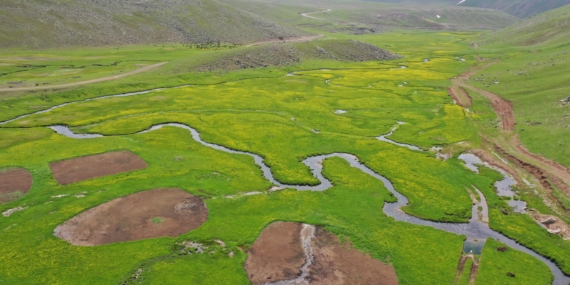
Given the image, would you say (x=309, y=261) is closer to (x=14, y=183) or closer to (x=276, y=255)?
(x=276, y=255)

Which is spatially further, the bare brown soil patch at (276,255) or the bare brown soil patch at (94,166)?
the bare brown soil patch at (94,166)

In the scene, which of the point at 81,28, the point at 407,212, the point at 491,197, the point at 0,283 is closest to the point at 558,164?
the point at 491,197

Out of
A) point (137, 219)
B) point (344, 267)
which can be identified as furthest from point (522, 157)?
point (137, 219)

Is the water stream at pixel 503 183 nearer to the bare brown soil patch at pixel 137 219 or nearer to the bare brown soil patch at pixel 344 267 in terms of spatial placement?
the bare brown soil patch at pixel 344 267

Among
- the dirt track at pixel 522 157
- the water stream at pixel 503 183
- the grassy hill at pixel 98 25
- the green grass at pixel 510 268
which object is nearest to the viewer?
the green grass at pixel 510 268

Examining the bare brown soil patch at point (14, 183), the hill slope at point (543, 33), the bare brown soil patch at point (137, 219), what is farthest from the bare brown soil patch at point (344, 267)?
the hill slope at point (543, 33)

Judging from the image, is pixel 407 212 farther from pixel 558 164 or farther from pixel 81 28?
pixel 81 28

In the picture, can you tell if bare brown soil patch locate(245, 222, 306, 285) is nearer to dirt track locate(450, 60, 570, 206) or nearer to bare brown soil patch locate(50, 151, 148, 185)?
bare brown soil patch locate(50, 151, 148, 185)

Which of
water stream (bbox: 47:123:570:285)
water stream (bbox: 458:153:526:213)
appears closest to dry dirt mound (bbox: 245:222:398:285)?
water stream (bbox: 47:123:570:285)
